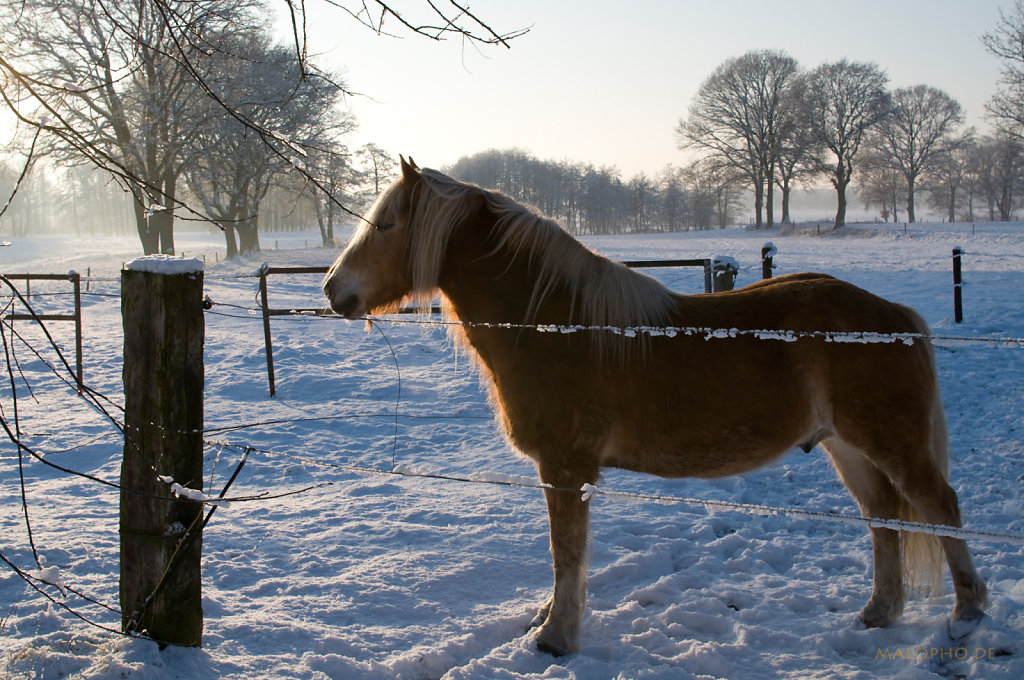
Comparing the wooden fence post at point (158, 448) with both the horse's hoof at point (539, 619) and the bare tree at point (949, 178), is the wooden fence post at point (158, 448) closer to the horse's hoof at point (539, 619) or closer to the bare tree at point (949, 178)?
the horse's hoof at point (539, 619)

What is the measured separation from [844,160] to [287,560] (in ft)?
148

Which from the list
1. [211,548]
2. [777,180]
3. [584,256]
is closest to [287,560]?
[211,548]

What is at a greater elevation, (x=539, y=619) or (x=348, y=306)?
(x=348, y=306)

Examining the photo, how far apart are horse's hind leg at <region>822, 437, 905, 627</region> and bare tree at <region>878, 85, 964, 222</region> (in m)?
49.7

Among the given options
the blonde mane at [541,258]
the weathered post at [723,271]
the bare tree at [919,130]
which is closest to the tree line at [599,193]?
the bare tree at [919,130]

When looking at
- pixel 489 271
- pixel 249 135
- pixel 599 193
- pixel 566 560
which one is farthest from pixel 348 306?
pixel 599 193

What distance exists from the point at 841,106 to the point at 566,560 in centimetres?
4447

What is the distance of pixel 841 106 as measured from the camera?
39.4 meters

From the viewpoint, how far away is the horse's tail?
282 cm

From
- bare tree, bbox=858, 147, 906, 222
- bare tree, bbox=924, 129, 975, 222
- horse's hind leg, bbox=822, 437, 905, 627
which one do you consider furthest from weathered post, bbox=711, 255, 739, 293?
bare tree, bbox=924, 129, 975, 222

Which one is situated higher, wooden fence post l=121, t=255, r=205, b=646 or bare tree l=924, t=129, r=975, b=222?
bare tree l=924, t=129, r=975, b=222

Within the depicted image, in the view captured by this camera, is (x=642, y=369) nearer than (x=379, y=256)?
Yes

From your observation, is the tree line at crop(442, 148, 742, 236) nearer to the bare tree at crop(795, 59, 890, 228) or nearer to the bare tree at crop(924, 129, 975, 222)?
the bare tree at crop(924, 129, 975, 222)

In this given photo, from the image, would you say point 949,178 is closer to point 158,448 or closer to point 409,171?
point 409,171
